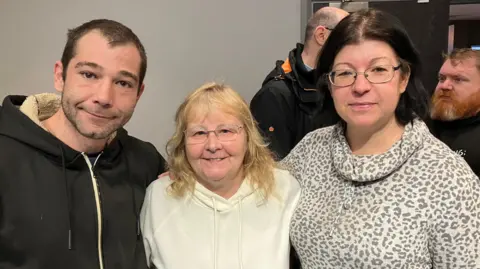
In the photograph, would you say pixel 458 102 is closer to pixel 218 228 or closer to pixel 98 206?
pixel 218 228

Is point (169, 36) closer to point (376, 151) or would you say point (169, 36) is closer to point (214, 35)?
point (214, 35)

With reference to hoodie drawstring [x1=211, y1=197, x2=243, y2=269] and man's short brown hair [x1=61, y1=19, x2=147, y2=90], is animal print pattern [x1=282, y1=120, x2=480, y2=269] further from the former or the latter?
man's short brown hair [x1=61, y1=19, x2=147, y2=90]

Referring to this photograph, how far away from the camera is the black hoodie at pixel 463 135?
8.37ft

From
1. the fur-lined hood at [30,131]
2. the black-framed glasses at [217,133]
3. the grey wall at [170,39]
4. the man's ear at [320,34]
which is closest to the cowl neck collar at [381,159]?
the black-framed glasses at [217,133]

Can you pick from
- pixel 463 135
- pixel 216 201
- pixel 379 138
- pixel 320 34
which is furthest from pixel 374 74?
pixel 463 135

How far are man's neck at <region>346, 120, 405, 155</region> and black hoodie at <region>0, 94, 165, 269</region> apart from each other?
2.72ft

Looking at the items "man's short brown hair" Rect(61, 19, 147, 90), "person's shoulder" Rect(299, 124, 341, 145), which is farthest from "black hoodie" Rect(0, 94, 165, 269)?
"person's shoulder" Rect(299, 124, 341, 145)

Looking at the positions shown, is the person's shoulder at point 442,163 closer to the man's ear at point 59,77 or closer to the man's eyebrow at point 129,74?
the man's eyebrow at point 129,74

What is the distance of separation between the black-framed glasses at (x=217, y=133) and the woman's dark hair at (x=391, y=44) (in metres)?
0.38

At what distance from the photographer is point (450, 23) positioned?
3.32 metres

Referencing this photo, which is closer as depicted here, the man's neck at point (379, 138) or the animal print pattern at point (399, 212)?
the animal print pattern at point (399, 212)

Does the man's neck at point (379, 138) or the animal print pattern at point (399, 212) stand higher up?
the man's neck at point (379, 138)

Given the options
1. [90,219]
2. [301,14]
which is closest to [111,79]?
[90,219]

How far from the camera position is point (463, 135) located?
266 centimetres
